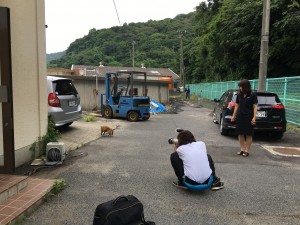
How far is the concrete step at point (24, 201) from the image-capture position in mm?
3619

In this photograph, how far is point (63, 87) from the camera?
8.99 metres

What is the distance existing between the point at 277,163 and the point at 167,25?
199ft

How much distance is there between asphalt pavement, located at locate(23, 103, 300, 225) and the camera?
3.96 metres

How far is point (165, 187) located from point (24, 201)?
6.99ft

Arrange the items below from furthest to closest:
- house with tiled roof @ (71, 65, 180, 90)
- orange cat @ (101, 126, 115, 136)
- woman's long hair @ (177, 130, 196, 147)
Answer: house with tiled roof @ (71, 65, 180, 90) → orange cat @ (101, 126, 115, 136) → woman's long hair @ (177, 130, 196, 147)

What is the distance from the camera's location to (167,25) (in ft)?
211

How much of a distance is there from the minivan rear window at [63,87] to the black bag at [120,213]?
19.5ft

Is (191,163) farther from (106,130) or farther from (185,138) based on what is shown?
(106,130)

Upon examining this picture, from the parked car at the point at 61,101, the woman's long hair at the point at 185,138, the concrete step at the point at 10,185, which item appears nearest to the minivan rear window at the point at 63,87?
the parked car at the point at 61,101

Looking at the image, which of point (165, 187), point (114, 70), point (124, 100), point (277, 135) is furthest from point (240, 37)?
point (114, 70)

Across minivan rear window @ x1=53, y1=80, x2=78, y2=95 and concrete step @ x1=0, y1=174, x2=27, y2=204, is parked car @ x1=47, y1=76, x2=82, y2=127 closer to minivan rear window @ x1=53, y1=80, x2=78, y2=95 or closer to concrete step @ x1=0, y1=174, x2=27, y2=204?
minivan rear window @ x1=53, y1=80, x2=78, y2=95

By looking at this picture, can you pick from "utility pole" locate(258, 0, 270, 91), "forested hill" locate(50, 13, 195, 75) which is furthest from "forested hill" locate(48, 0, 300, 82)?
"utility pole" locate(258, 0, 270, 91)

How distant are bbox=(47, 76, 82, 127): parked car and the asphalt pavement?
64 centimetres

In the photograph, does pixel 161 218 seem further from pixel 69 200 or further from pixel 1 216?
pixel 1 216
